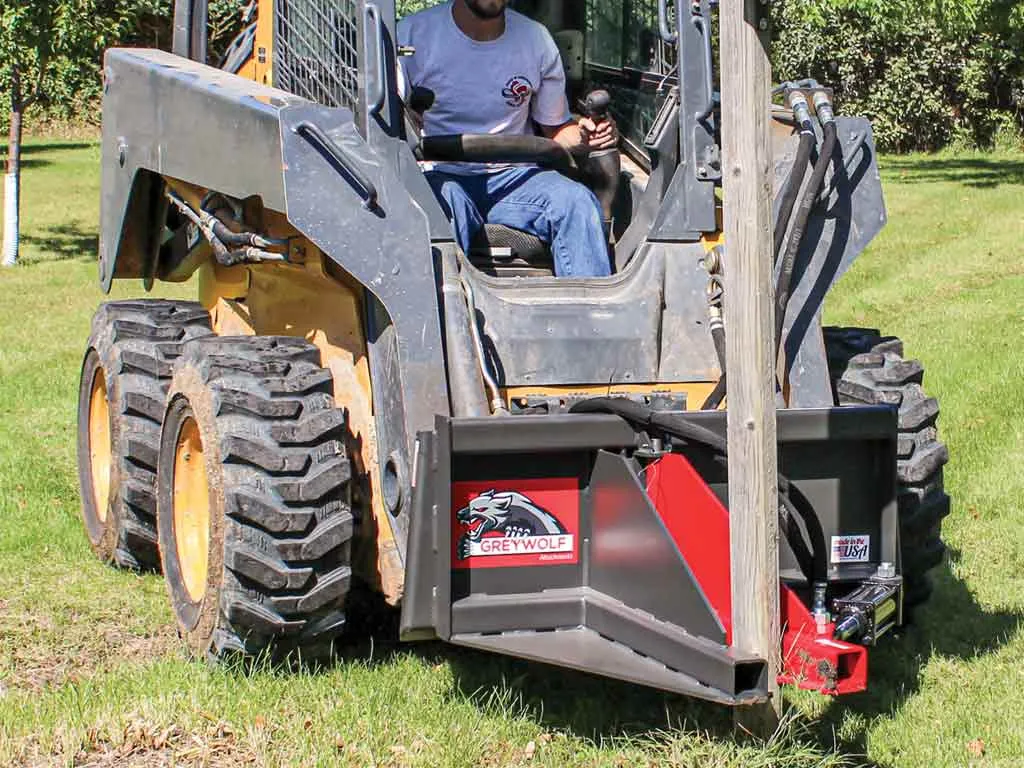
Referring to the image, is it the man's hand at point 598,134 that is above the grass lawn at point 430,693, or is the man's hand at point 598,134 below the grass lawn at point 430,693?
above

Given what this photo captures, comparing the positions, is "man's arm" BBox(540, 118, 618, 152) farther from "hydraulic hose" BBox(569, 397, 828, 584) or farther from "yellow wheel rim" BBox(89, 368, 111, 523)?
"yellow wheel rim" BBox(89, 368, 111, 523)

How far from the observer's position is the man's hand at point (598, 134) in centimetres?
585

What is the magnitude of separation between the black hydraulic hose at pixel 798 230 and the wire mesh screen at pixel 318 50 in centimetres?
144

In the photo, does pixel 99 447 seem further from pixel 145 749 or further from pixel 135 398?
pixel 145 749

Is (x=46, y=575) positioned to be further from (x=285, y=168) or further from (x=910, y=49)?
(x=910, y=49)

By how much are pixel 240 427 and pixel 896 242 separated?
13097 millimetres

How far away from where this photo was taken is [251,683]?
459 cm

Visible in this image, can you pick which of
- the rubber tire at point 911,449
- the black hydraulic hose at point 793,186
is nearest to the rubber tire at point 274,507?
the black hydraulic hose at point 793,186

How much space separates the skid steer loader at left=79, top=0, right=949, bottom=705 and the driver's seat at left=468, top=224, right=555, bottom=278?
1cm

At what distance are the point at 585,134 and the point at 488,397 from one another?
1611 millimetres

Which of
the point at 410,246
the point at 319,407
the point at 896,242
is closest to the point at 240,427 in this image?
the point at 319,407

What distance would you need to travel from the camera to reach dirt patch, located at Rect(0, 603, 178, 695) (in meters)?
5.00

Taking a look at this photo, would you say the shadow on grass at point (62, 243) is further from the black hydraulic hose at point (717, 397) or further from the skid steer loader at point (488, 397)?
the black hydraulic hose at point (717, 397)

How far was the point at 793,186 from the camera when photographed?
4965 mm
